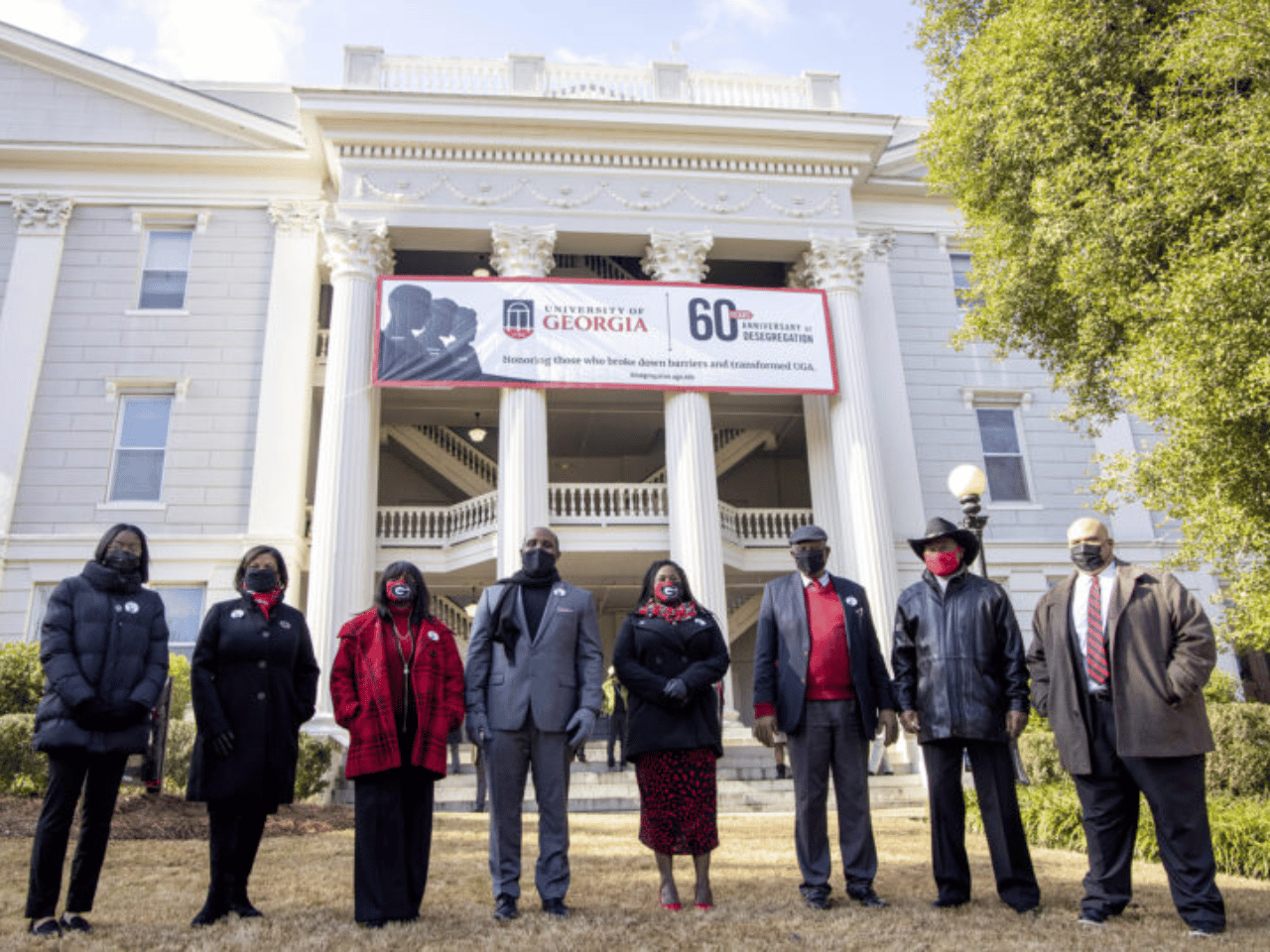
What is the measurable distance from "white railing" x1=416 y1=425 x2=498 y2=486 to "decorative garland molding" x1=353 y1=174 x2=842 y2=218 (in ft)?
15.8

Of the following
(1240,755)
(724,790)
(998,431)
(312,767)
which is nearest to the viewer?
(1240,755)

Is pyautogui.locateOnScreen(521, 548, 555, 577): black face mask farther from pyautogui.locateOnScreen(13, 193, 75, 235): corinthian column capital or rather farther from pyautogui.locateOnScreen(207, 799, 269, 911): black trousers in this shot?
pyautogui.locateOnScreen(13, 193, 75, 235): corinthian column capital

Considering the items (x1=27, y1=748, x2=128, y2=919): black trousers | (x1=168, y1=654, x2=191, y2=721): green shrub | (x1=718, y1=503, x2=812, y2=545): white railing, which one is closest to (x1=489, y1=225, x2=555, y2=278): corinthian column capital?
(x1=718, y1=503, x2=812, y2=545): white railing

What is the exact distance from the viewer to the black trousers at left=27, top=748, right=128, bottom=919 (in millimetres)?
4879

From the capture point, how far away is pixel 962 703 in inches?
216

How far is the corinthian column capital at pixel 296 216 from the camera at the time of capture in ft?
61.5

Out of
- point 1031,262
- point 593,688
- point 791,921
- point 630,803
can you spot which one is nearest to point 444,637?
point 593,688

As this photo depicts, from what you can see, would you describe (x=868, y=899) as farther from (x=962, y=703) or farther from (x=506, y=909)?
(x=506, y=909)

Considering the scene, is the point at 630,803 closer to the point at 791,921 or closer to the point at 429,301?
the point at 791,921

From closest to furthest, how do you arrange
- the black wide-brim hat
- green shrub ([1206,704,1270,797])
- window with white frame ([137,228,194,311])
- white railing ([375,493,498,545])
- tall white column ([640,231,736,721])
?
the black wide-brim hat, green shrub ([1206,704,1270,797]), tall white column ([640,231,736,721]), white railing ([375,493,498,545]), window with white frame ([137,228,194,311])

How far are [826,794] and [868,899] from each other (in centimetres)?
59

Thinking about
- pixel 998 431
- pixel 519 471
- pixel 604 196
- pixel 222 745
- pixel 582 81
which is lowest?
pixel 222 745

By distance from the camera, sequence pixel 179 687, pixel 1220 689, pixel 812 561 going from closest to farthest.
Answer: pixel 812 561, pixel 179 687, pixel 1220 689

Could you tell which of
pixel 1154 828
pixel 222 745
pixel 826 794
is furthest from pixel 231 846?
pixel 1154 828
